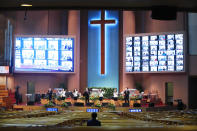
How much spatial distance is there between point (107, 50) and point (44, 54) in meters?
4.62

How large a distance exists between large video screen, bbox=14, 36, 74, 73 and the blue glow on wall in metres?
2.19

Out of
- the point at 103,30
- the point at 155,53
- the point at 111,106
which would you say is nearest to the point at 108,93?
the point at 155,53

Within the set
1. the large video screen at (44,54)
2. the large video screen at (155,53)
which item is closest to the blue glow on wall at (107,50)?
the large video screen at (44,54)

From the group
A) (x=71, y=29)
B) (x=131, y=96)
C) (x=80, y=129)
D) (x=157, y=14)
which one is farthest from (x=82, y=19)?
(x=80, y=129)

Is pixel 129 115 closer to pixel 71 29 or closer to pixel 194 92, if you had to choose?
pixel 194 92

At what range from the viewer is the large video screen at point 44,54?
27172mm

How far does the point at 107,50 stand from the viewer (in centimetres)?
2880

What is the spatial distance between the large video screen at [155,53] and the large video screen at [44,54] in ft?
13.7

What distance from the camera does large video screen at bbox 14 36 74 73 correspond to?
89.1 ft

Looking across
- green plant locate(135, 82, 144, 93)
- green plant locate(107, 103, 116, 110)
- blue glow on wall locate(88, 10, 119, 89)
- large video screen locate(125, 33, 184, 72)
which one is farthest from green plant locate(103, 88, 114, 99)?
green plant locate(107, 103, 116, 110)

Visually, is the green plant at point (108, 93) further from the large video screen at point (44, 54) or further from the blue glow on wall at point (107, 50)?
the large video screen at point (44, 54)

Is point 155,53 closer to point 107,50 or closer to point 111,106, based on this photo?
point 107,50

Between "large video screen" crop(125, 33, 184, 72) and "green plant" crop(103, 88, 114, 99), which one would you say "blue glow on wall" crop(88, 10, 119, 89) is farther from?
"large video screen" crop(125, 33, 184, 72)

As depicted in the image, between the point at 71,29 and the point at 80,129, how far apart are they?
948 inches
